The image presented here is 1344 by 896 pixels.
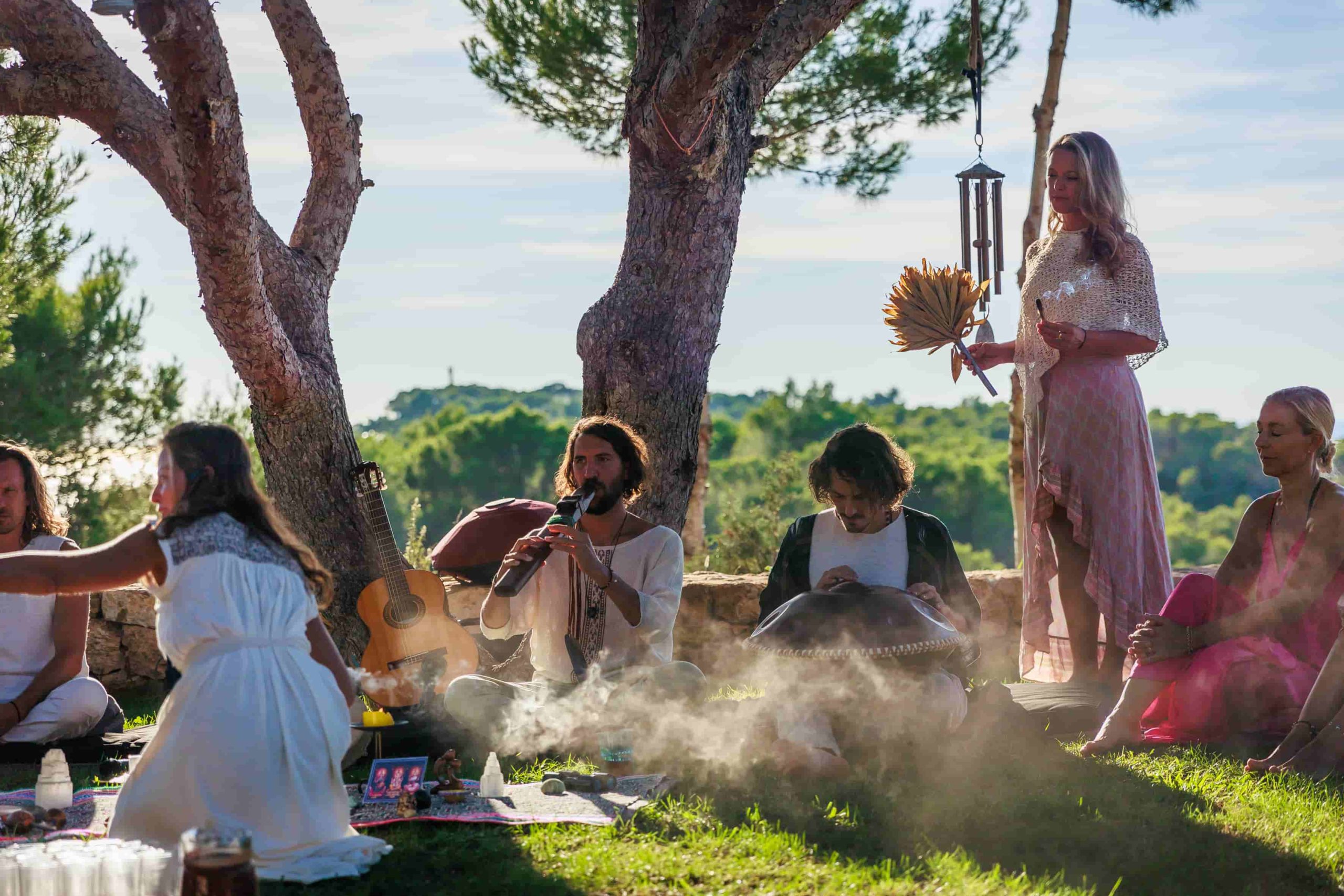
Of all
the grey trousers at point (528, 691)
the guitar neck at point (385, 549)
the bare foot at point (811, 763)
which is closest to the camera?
the bare foot at point (811, 763)

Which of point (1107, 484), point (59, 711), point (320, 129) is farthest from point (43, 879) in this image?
point (320, 129)

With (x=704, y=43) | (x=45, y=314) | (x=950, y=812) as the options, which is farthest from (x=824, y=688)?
(x=45, y=314)

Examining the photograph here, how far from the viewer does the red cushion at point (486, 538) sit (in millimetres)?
6277

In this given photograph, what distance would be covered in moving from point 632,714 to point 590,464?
93cm

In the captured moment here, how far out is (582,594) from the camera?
16.7 ft

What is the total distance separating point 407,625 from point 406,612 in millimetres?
59

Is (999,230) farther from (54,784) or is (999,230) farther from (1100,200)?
(54,784)

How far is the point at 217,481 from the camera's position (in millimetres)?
3416

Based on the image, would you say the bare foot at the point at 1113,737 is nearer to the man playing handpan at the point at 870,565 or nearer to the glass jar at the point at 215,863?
the man playing handpan at the point at 870,565

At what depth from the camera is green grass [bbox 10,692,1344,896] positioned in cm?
339

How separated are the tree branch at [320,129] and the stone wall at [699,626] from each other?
1.96 m

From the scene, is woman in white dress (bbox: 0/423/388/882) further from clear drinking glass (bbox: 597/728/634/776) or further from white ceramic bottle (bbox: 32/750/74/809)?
clear drinking glass (bbox: 597/728/634/776)

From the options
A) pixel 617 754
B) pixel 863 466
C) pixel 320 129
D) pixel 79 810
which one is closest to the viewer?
pixel 79 810

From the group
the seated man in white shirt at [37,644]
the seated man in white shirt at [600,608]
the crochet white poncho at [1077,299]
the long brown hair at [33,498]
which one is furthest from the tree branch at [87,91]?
the crochet white poncho at [1077,299]
